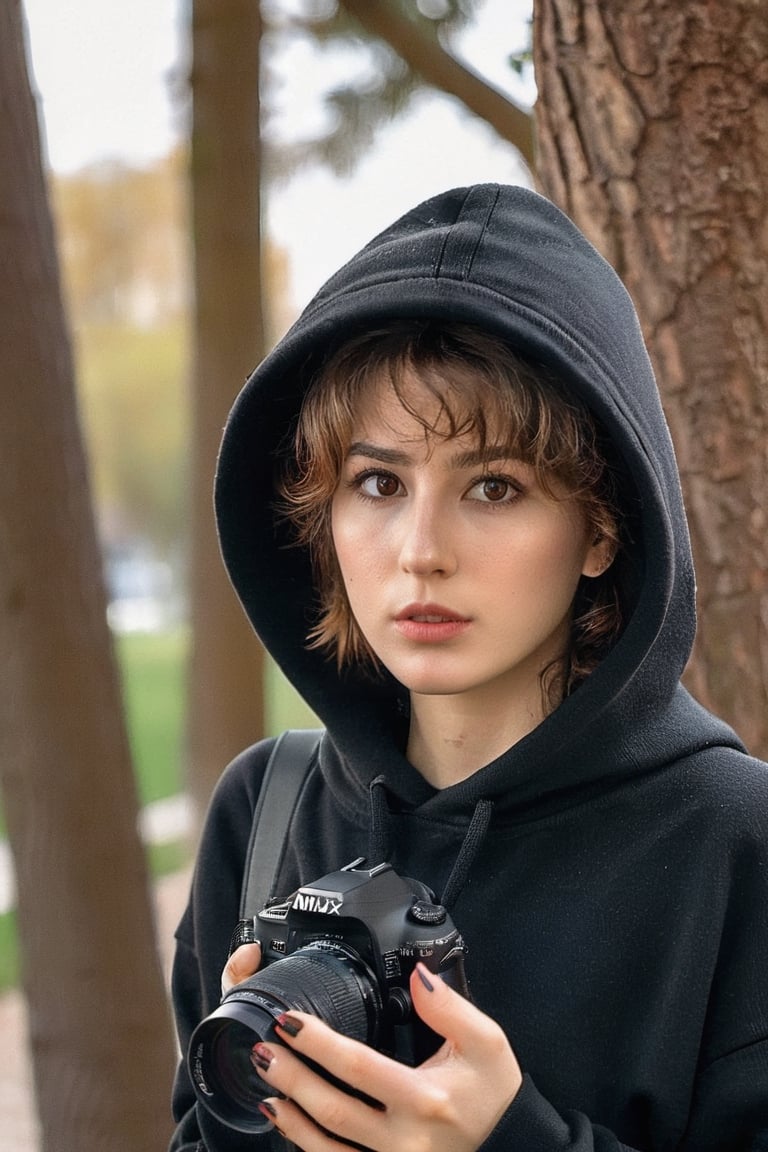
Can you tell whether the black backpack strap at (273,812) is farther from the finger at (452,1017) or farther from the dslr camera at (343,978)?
the finger at (452,1017)

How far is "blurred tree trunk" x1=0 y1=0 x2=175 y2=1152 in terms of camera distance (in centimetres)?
313

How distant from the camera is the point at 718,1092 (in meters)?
1.74

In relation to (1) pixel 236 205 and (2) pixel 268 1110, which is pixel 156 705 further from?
(2) pixel 268 1110

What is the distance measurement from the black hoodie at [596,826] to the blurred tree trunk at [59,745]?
1.21 meters

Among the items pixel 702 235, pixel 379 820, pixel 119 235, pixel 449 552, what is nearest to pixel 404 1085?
pixel 379 820

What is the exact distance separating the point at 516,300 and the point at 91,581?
1685 mm

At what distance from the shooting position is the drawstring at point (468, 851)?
6.10ft

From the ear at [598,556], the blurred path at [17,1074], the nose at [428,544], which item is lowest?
the blurred path at [17,1074]

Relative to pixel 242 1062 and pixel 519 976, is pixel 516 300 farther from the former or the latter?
pixel 242 1062

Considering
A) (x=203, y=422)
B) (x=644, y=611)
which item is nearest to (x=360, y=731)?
(x=644, y=611)

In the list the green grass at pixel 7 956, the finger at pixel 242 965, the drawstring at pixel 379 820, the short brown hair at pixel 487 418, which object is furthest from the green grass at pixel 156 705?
the finger at pixel 242 965

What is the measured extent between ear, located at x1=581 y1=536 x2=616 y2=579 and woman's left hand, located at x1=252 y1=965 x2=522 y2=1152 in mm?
618

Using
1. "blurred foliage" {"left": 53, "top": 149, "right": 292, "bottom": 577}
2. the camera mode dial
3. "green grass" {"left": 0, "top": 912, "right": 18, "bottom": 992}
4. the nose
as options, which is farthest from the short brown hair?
"blurred foliage" {"left": 53, "top": 149, "right": 292, "bottom": 577}

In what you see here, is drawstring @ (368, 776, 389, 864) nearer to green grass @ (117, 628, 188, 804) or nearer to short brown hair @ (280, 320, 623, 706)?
short brown hair @ (280, 320, 623, 706)
